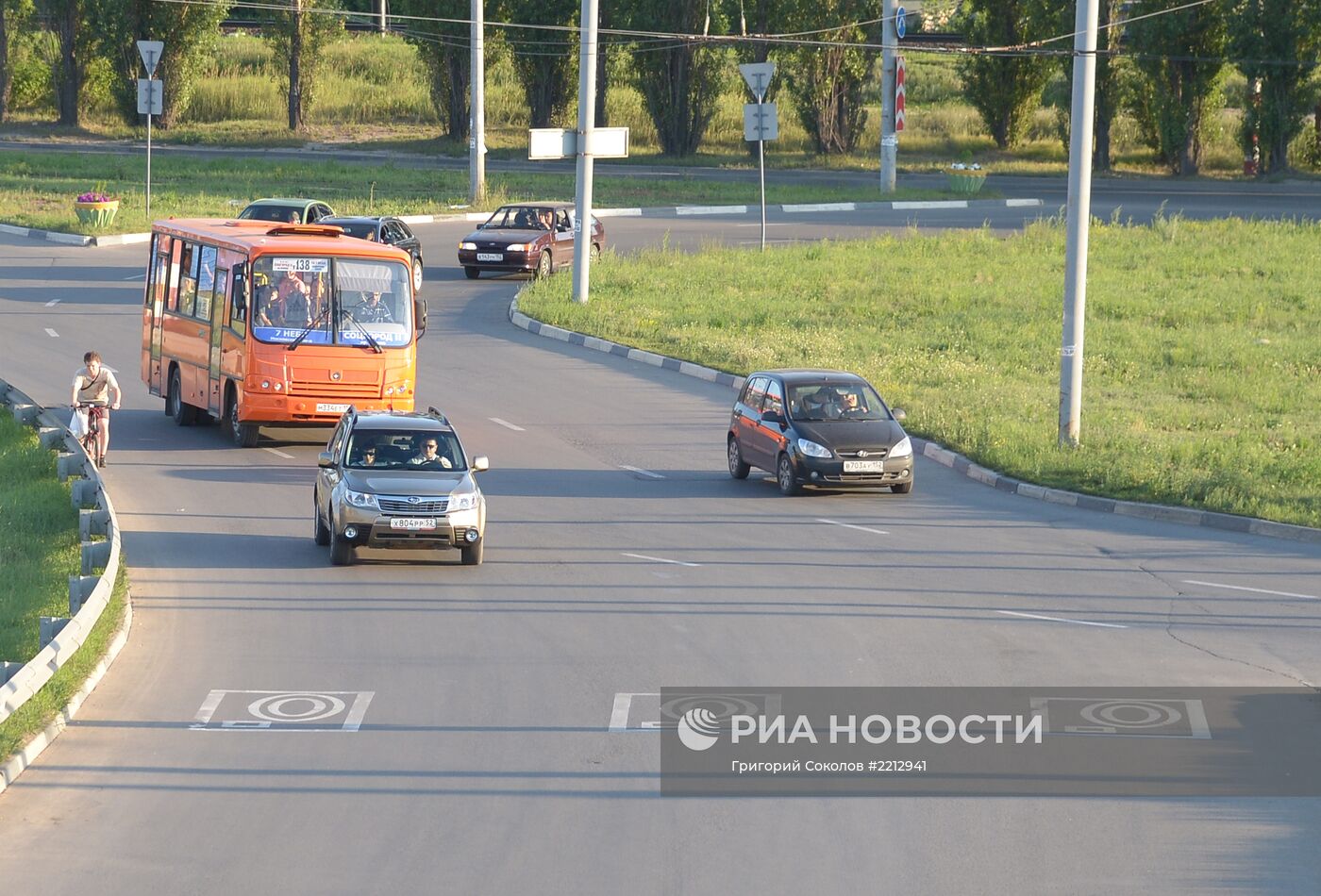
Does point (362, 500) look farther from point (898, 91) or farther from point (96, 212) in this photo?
point (898, 91)

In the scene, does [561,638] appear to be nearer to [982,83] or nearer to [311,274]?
[311,274]

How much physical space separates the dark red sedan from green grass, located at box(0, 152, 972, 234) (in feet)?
26.4

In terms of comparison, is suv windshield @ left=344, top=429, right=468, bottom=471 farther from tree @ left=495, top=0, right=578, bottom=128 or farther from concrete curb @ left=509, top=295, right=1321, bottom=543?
tree @ left=495, top=0, right=578, bottom=128

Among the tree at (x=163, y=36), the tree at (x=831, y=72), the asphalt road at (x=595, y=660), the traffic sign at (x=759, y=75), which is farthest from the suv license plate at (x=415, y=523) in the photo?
the tree at (x=163, y=36)

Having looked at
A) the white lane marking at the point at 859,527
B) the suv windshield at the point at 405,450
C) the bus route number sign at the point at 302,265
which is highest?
the bus route number sign at the point at 302,265

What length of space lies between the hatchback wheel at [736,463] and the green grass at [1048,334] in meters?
3.31

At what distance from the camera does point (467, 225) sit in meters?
49.7

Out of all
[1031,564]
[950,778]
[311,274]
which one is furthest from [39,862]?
[311,274]

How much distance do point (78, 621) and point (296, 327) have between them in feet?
34.9

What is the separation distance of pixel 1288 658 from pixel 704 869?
21.7 ft

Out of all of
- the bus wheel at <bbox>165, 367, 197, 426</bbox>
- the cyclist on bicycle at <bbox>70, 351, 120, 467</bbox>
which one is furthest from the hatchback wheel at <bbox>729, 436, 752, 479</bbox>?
the bus wheel at <bbox>165, 367, 197, 426</bbox>

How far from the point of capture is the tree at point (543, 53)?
7694 centimetres

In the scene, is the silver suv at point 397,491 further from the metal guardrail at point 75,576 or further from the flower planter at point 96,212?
the flower planter at point 96,212

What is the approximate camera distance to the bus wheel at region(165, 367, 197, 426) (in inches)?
992
